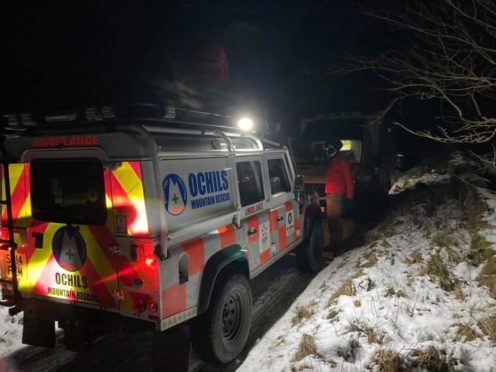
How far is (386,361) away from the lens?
116 inches

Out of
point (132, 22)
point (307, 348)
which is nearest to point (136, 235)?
point (307, 348)

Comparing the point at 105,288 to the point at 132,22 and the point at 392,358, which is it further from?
the point at 132,22

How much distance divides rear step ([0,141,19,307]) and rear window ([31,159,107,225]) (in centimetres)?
20

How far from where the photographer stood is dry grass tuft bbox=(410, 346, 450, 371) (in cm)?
289

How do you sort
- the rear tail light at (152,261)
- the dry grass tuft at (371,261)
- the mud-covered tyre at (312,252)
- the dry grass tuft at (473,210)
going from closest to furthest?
the rear tail light at (152,261), the dry grass tuft at (371,261), the dry grass tuft at (473,210), the mud-covered tyre at (312,252)

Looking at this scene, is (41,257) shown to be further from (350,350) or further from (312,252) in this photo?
(312,252)

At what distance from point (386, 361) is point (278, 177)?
104 inches

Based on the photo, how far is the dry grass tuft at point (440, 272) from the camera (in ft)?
13.9

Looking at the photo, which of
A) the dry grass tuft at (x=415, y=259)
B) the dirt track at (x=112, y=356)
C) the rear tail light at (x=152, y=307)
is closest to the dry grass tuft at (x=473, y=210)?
the dry grass tuft at (x=415, y=259)

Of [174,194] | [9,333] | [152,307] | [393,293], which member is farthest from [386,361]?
[9,333]

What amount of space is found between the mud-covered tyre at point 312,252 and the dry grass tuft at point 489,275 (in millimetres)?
2327

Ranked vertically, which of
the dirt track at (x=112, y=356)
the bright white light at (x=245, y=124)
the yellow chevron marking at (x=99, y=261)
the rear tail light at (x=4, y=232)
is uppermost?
the bright white light at (x=245, y=124)

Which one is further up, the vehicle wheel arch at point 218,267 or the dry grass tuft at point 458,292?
the vehicle wheel arch at point 218,267

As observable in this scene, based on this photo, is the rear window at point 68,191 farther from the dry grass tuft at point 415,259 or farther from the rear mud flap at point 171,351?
the dry grass tuft at point 415,259
